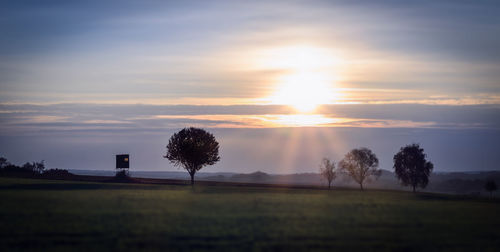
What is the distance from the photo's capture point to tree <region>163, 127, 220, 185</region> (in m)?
116

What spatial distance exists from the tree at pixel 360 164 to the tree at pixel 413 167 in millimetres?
5412

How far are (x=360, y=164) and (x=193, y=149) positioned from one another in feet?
137

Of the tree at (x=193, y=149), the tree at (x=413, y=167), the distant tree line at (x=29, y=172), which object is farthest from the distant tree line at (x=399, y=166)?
the distant tree line at (x=29, y=172)

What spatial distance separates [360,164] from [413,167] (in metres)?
12.6

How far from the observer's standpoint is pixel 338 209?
50.5 metres

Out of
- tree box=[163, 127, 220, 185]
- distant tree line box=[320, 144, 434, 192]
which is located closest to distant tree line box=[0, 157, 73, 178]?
tree box=[163, 127, 220, 185]

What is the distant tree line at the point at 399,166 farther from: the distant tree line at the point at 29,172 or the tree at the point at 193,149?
the distant tree line at the point at 29,172

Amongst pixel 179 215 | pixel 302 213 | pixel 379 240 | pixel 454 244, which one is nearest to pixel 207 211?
pixel 179 215

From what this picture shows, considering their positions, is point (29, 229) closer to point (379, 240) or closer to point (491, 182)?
point (379, 240)

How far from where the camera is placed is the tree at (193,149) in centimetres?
11625

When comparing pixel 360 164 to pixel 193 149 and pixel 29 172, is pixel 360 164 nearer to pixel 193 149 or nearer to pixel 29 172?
pixel 193 149

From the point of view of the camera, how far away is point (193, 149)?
4564 inches

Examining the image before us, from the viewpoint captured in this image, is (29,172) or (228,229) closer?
(228,229)

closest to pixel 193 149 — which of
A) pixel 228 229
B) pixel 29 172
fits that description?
pixel 29 172
